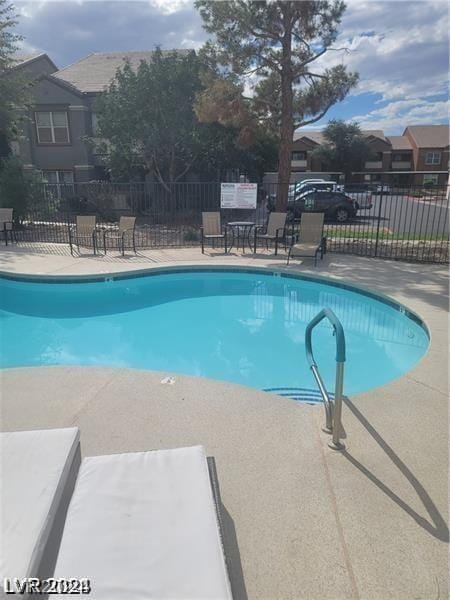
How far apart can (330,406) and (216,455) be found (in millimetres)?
902

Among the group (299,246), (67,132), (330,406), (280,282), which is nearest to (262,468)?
(330,406)

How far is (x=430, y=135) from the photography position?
4622 centimetres

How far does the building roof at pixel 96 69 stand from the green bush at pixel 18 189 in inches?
375

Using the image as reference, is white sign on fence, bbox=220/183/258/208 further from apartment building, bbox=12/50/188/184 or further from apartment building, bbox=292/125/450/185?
apartment building, bbox=292/125/450/185

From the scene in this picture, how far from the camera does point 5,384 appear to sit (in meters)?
3.81

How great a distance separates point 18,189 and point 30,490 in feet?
42.2

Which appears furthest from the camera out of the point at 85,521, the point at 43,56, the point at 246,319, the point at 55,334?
the point at 43,56

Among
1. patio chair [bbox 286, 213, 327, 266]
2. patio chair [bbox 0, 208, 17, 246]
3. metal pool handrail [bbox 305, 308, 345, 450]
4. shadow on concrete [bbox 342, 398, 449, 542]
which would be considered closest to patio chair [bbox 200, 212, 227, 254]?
patio chair [bbox 286, 213, 327, 266]

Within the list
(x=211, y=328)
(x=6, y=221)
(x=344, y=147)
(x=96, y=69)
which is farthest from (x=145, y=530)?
(x=344, y=147)

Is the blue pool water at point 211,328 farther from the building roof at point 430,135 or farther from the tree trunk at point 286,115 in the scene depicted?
the building roof at point 430,135

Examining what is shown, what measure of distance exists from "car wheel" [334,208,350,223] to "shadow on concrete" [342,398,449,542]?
49.3 feet

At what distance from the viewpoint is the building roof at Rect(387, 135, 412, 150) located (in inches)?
1812

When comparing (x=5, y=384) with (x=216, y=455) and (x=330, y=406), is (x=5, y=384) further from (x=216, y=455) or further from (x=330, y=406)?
(x=330, y=406)

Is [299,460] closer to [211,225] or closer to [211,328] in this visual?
[211,328]
